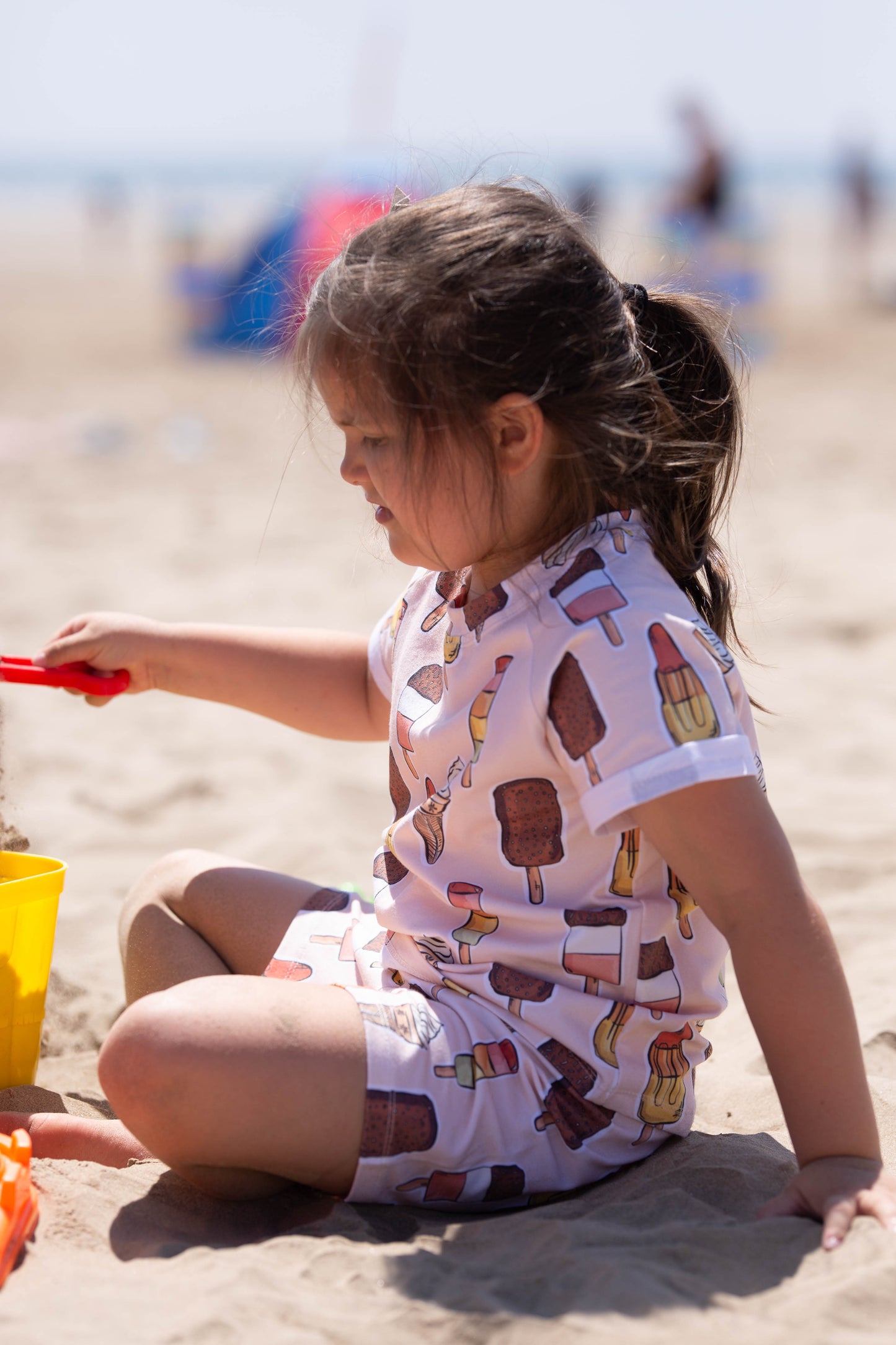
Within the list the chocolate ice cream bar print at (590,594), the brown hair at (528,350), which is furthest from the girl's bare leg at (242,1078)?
the brown hair at (528,350)

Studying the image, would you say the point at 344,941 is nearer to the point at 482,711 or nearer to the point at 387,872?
the point at 387,872

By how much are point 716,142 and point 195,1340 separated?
9326 mm

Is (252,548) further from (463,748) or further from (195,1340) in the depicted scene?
(195,1340)

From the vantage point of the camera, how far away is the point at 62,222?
31453 millimetres

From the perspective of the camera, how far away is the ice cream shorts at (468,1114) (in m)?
1.25

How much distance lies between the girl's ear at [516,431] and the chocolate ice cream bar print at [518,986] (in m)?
0.50

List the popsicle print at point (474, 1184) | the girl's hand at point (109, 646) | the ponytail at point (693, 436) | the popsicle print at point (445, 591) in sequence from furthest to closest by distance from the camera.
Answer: the girl's hand at point (109, 646) < the popsicle print at point (445, 591) < the ponytail at point (693, 436) < the popsicle print at point (474, 1184)

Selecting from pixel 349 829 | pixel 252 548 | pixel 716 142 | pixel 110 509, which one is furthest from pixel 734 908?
pixel 716 142

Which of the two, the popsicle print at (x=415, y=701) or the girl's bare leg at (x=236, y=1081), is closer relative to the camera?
the girl's bare leg at (x=236, y=1081)

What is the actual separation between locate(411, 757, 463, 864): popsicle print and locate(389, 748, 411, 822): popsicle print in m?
0.08

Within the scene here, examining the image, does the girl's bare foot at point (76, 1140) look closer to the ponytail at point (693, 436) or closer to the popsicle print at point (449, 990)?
the popsicle print at point (449, 990)

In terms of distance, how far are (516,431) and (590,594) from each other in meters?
0.18

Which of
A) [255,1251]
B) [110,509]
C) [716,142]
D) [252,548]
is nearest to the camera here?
[255,1251]

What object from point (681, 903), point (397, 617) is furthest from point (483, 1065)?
point (397, 617)
